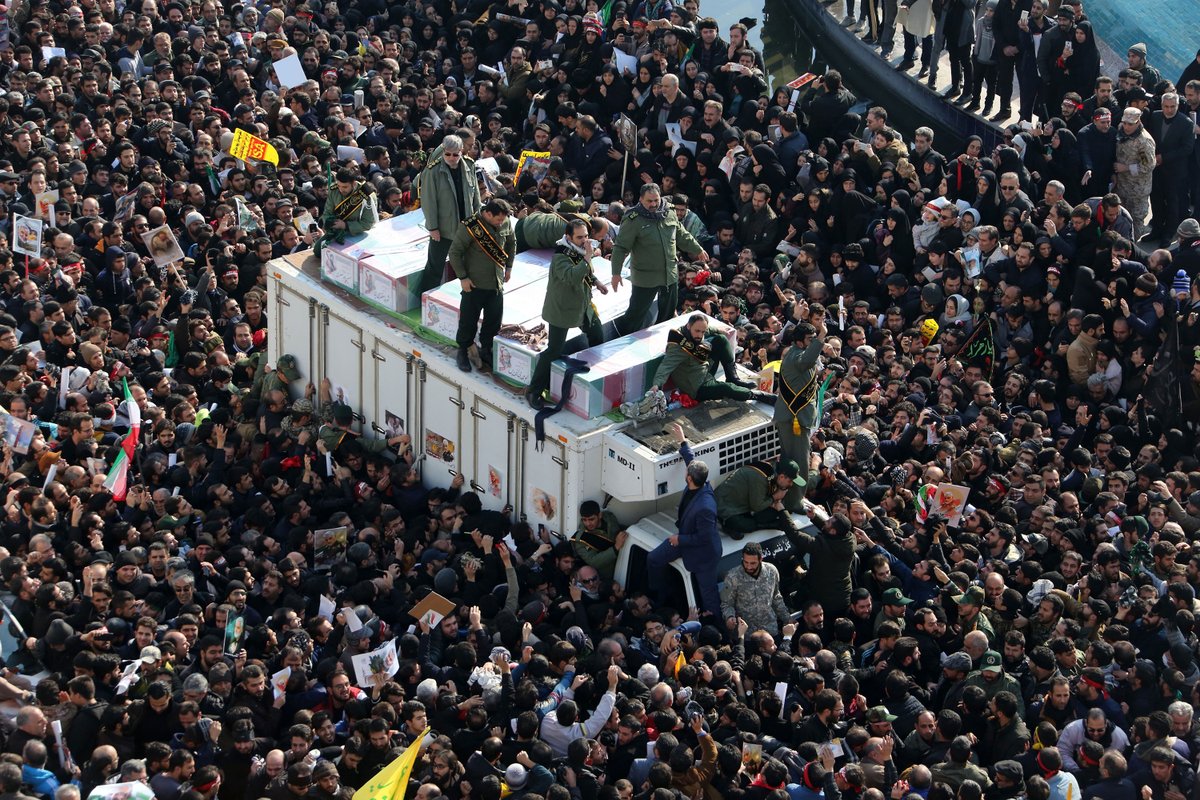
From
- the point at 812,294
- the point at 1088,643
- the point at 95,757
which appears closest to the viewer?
the point at 95,757

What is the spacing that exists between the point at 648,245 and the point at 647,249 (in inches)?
1.7

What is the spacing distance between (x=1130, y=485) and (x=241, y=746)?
8.22 meters

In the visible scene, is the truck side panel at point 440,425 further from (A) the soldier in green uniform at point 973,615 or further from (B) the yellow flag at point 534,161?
(B) the yellow flag at point 534,161

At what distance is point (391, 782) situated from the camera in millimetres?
11852

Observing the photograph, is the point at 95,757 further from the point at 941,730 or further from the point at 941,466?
the point at 941,466

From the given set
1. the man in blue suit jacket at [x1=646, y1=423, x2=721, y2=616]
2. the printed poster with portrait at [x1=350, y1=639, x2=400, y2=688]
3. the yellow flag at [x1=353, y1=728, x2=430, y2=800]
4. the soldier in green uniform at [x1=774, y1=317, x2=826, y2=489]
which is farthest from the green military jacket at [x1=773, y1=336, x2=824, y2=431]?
the yellow flag at [x1=353, y1=728, x2=430, y2=800]

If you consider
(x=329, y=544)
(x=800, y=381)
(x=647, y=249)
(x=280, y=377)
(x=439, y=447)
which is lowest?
(x=329, y=544)

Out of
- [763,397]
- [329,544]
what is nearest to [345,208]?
[329,544]

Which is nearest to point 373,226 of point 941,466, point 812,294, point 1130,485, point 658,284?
point 658,284

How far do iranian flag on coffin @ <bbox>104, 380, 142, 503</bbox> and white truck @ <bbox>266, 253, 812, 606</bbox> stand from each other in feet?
5.71

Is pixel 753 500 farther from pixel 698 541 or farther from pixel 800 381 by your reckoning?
pixel 800 381

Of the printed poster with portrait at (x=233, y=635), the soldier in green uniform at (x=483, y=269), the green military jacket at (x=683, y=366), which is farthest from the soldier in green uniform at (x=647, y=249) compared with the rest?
the printed poster with portrait at (x=233, y=635)

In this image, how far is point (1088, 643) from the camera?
13852mm

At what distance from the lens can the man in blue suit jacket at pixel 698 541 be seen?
47.0 feet
